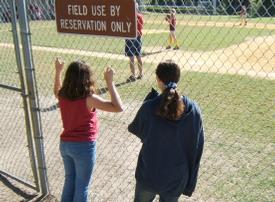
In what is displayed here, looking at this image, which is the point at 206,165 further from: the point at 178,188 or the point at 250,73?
the point at 250,73

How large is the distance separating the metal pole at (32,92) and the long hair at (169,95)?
5.67 feet

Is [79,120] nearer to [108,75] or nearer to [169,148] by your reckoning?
[108,75]

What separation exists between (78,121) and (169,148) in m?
0.92

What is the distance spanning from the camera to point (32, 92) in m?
4.36

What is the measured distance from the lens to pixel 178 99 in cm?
290

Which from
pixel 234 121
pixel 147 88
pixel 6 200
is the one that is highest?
pixel 147 88

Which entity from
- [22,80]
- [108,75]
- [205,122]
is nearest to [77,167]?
[108,75]

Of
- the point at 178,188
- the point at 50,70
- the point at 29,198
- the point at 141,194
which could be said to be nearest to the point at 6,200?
the point at 29,198

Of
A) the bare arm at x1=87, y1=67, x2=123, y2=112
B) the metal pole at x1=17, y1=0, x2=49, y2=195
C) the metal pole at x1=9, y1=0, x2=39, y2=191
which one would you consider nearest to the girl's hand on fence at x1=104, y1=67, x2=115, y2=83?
the bare arm at x1=87, y1=67, x2=123, y2=112

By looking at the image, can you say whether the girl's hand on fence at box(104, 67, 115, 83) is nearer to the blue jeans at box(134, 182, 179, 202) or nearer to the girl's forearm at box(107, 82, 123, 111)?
the girl's forearm at box(107, 82, 123, 111)

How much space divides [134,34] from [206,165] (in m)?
2.23

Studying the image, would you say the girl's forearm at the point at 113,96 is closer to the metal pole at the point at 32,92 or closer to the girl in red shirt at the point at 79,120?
the girl in red shirt at the point at 79,120

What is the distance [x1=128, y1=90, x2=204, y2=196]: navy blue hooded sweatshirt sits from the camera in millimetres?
2984

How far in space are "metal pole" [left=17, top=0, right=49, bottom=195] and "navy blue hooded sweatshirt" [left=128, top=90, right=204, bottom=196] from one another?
1.58 metres
